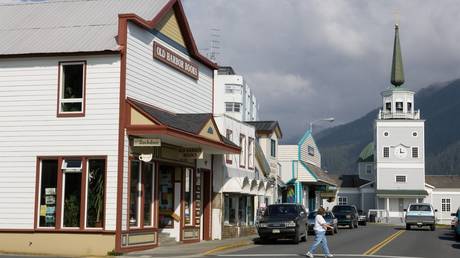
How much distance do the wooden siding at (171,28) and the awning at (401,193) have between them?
6861cm

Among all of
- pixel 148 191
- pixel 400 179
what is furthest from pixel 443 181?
pixel 148 191

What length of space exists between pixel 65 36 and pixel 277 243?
1228cm

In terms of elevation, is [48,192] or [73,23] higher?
[73,23]

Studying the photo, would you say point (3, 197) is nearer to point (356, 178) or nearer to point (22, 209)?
point (22, 209)

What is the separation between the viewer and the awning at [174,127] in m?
23.0

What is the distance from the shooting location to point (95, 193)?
908 inches

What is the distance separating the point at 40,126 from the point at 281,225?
1063 centimetres

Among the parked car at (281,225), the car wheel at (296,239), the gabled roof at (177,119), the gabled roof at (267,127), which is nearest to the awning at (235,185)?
the parked car at (281,225)

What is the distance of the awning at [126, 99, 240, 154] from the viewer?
23.0m

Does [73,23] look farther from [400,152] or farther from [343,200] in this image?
[343,200]

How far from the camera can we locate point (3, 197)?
23859 mm

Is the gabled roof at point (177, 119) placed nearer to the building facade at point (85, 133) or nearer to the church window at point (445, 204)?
the building facade at point (85, 133)

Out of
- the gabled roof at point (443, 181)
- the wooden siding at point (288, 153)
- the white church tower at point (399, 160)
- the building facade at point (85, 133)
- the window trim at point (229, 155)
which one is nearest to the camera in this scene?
the building facade at point (85, 133)

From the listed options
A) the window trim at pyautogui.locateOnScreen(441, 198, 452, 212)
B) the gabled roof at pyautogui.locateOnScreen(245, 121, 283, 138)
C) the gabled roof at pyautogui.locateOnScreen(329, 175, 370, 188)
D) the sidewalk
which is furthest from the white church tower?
the sidewalk
